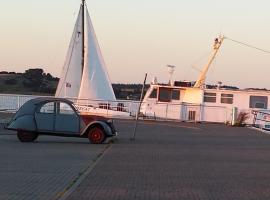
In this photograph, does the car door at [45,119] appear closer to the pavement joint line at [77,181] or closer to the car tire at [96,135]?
the car tire at [96,135]

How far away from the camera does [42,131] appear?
75.9ft

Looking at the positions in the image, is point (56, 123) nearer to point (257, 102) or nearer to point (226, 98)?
point (226, 98)

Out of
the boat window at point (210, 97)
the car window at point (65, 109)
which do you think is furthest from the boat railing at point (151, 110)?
the car window at point (65, 109)

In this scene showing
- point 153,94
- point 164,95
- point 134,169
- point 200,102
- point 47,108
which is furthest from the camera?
point 153,94

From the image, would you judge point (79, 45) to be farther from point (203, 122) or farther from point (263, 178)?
point (263, 178)

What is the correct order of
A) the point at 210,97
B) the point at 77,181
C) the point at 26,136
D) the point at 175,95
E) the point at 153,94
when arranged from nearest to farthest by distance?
the point at 77,181, the point at 26,136, the point at 210,97, the point at 175,95, the point at 153,94

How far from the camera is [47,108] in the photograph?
2347 centimetres

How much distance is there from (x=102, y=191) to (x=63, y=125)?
36.2 feet

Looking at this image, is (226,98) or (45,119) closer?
(45,119)

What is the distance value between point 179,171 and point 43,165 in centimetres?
321

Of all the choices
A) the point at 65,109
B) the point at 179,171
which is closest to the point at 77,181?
the point at 179,171

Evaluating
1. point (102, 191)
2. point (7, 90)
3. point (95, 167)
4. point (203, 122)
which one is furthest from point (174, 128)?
point (7, 90)

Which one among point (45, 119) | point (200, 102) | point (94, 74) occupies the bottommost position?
point (45, 119)

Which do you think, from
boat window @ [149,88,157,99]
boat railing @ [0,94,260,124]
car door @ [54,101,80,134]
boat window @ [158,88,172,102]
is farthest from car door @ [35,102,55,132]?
boat window @ [149,88,157,99]
